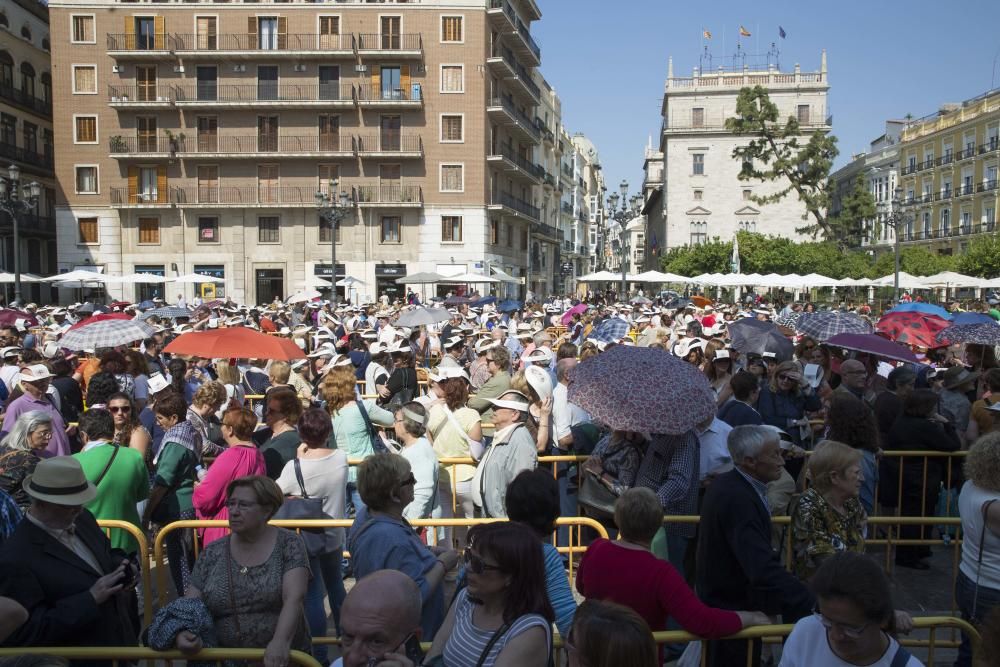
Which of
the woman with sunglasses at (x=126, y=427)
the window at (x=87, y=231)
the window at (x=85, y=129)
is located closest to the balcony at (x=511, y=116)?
the window at (x=85, y=129)

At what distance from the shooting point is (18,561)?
11.3 ft

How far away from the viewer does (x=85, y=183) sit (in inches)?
1711

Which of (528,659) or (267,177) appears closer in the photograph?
(528,659)

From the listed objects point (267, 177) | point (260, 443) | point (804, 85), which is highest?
point (804, 85)

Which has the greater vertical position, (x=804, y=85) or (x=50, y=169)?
(x=804, y=85)

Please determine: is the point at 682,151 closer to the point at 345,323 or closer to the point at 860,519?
the point at 345,323

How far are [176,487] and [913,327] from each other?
11021mm

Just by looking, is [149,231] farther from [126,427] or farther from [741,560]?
[741,560]

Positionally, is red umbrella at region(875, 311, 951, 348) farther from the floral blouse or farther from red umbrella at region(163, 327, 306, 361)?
the floral blouse

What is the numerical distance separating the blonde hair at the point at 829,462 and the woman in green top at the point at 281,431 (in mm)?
3494

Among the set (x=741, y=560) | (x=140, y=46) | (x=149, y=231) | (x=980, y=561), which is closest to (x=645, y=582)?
(x=741, y=560)

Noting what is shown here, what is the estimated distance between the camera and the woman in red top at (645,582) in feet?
11.2

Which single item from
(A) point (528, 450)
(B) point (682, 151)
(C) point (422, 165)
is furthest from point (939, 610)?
(B) point (682, 151)

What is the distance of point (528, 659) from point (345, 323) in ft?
52.0
